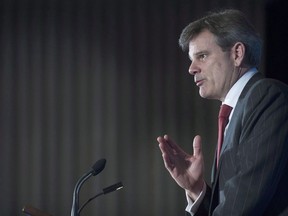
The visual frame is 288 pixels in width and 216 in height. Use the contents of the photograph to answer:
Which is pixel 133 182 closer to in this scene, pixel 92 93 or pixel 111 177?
pixel 111 177

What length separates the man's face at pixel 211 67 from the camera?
156 centimetres

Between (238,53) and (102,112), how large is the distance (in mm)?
1821

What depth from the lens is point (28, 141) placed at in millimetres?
3256

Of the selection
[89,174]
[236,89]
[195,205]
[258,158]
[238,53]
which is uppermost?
[238,53]

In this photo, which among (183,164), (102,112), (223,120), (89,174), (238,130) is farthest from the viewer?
(102,112)

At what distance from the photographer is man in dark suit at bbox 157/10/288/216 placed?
119 cm

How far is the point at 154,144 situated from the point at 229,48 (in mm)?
1767

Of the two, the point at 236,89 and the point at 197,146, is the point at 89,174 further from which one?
the point at 236,89

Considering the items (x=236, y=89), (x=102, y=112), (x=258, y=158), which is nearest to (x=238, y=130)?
(x=258, y=158)

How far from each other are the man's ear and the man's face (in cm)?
1

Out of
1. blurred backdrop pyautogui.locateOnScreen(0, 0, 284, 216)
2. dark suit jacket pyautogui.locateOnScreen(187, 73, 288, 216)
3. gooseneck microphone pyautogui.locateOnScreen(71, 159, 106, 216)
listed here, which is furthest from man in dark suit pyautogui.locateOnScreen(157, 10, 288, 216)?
blurred backdrop pyautogui.locateOnScreen(0, 0, 284, 216)

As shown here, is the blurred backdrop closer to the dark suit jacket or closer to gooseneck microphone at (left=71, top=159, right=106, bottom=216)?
gooseneck microphone at (left=71, top=159, right=106, bottom=216)

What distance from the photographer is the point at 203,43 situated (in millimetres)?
1604

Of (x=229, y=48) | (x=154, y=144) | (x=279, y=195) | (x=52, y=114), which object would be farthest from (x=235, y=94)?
(x=52, y=114)
